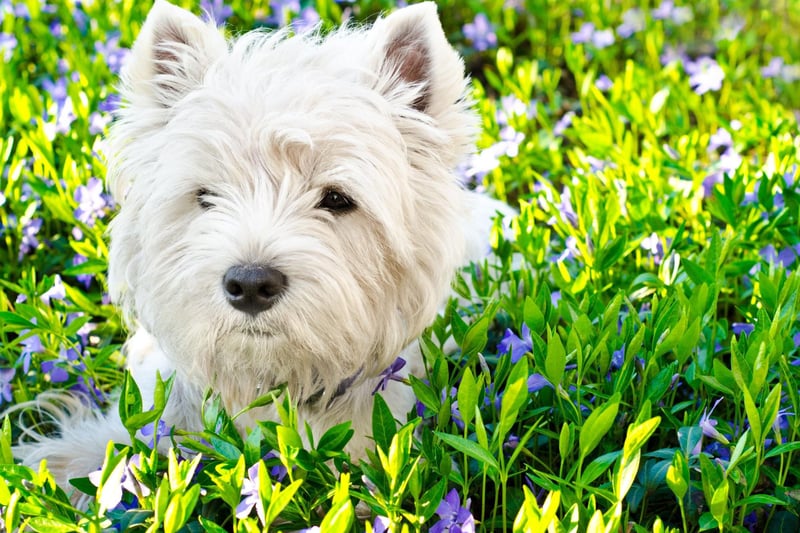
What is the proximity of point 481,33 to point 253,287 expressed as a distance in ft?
13.8

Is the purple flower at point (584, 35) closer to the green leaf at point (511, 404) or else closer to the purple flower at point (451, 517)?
the green leaf at point (511, 404)

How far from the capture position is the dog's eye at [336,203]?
273cm

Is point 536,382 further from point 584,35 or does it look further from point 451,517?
point 584,35

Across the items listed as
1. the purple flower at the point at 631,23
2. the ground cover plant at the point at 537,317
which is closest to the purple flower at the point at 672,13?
the ground cover plant at the point at 537,317

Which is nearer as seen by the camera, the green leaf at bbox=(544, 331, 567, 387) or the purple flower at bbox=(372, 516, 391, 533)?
the purple flower at bbox=(372, 516, 391, 533)

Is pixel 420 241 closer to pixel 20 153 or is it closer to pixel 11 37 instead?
pixel 20 153

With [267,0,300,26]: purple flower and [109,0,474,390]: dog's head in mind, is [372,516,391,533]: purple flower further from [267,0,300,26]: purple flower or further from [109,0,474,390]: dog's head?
[267,0,300,26]: purple flower

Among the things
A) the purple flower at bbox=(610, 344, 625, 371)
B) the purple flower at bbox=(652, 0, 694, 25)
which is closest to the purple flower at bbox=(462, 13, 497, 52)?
the purple flower at bbox=(652, 0, 694, 25)

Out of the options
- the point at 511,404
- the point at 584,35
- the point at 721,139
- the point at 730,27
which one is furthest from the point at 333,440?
the point at 730,27

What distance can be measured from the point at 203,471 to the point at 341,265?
67 cm

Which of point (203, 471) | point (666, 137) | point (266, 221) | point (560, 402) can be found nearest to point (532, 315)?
point (560, 402)

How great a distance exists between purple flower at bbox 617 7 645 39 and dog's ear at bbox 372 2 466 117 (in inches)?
151

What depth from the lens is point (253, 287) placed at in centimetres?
243

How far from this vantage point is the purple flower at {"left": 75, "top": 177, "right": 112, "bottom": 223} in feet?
12.9
